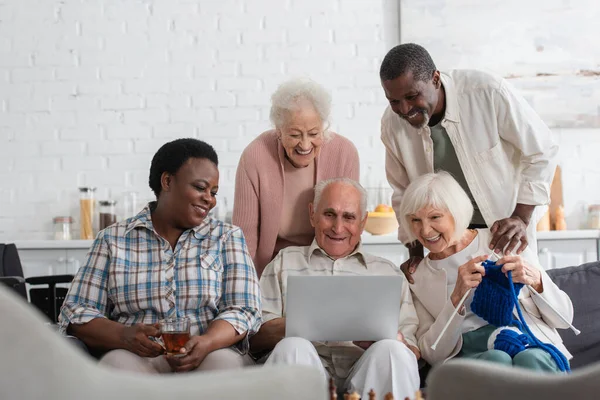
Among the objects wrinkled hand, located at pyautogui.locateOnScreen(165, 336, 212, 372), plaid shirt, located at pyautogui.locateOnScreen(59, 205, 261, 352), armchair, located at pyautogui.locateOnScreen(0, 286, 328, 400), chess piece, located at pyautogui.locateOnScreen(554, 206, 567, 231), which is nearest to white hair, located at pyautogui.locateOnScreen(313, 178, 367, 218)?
plaid shirt, located at pyautogui.locateOnScreen(59, 205, 261, 352)

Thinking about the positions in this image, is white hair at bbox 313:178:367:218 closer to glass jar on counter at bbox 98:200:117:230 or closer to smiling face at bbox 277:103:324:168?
smiling face at bbox 277:103:324:168

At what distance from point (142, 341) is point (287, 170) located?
3.43 feet

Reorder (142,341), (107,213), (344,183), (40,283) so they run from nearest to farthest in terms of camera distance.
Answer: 1. (142,341)
2. (344,183)
3. (40,283)
4. (107,213)

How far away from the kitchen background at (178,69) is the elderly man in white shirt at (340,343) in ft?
6.50

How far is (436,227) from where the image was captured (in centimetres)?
260

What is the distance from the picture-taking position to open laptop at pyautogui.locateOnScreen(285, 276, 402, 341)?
2246 mm

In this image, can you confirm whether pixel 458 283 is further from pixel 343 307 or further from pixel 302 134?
pixel 302 134

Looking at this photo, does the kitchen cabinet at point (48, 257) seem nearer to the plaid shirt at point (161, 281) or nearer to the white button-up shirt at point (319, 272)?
the white button-up shirt at point (319, 272)

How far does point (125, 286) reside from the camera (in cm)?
238

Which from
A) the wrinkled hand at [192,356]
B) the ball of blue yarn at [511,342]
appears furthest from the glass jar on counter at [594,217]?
the wrinkled hand at [192,356]

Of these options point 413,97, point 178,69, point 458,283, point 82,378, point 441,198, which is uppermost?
point 178,69

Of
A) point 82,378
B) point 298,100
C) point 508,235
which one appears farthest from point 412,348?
point 82,378

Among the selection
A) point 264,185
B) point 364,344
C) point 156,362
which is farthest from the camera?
point 264,185

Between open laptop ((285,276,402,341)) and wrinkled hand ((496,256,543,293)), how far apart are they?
0.34 meters
